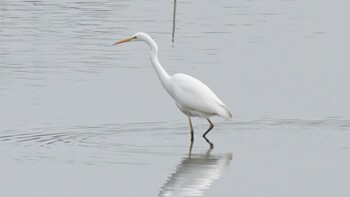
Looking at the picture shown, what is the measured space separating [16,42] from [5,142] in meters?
9.37

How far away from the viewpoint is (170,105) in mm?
16672

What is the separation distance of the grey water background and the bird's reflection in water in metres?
0.01

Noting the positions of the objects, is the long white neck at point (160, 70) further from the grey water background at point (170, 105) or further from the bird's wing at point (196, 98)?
the grey water background at point (170, 105)

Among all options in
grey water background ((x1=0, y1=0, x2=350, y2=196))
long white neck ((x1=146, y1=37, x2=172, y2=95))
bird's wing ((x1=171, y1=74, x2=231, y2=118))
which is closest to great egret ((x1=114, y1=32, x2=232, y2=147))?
bird's wing ((x1=171, y1=74, x2=231, y2=118))

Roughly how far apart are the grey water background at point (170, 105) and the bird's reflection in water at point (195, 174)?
14 millimetres

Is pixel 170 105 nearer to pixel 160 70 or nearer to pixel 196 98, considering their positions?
pixel 160 70

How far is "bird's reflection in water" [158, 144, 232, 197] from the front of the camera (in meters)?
11.2

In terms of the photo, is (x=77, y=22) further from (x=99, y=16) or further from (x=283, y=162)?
(x=283, y=162)

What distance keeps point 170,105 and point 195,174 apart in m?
4.61

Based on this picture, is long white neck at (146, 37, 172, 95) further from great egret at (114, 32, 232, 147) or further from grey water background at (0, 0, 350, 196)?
grey water background at (0, 0, 350, 196)

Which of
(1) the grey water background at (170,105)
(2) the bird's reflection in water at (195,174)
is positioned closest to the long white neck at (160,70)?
(1) the grey water background at (170,105)

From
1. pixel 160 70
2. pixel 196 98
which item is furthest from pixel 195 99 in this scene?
pixel 160 70

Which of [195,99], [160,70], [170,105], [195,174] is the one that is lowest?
[170,105]

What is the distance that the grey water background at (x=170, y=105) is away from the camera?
39.2 feet
